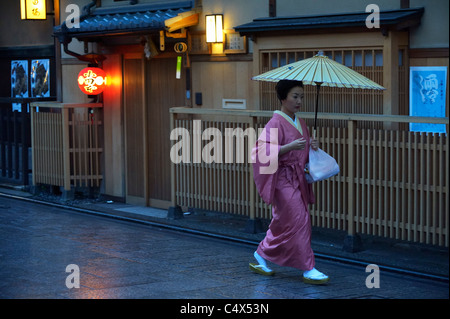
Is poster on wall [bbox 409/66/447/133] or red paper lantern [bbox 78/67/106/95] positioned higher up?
red paper lantern [bbox 78/67/106/95]

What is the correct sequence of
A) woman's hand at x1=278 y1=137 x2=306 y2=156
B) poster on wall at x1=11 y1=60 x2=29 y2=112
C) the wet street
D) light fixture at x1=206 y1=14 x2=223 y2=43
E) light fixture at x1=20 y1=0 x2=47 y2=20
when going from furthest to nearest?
1. poster on wall at x1=11 y1=60 x2=29 y2=112
2. light fixture at x1=20 y1=0 x2=47 y2=20
3. light fixture at x1=206 y1=14 x2=223 y2=43
4. woman's hand at x1=278 y1=137 x2=306 y2=156
5. the wet street

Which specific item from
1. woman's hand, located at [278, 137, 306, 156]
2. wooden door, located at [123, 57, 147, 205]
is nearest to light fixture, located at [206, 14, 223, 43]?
wooden door, located at [123, 57, 147, 205]

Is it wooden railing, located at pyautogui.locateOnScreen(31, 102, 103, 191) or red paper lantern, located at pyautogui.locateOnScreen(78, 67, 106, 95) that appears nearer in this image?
red paper lantern, located at pyautogui.locateOnScreen(78, 67, 106, 95)

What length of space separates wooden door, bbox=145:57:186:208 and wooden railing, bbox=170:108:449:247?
2.34 meters

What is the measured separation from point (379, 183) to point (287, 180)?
1.63 metres

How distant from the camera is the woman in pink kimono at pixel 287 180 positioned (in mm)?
8633

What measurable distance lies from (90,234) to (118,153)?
11.9 feet

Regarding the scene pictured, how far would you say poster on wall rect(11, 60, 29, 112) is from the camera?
57.0 feet

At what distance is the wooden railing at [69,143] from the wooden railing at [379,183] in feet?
13.5

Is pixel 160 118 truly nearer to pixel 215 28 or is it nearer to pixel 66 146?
pixel 66 146

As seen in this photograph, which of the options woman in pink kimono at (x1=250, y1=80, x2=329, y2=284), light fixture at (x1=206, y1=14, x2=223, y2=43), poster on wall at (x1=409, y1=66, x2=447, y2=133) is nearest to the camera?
woman in pink kimono at (x1=250, y1=80, x2=329, y2=284)

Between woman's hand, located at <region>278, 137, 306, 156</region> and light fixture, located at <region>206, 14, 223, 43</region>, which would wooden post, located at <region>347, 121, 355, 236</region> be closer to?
woman's hand, located at <region>278, 137, 306, 156</region>

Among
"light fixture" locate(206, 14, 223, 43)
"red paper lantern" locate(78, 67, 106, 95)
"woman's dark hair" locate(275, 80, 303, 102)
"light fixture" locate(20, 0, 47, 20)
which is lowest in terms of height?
"woman's dark hair" locate(275, 80, 303, 102)
